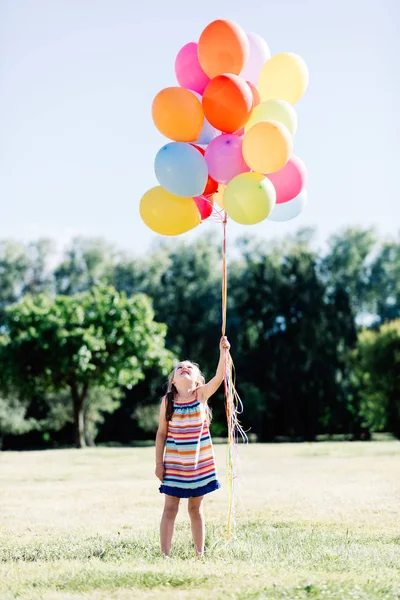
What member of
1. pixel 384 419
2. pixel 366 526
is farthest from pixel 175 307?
pixel 366 526

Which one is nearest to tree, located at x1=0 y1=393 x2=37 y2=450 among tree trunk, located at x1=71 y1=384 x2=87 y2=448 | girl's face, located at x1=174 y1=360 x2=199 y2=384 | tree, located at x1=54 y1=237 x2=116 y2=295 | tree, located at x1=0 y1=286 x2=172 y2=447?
tree, located at x1=0 y1=286 x2=172 y2=447

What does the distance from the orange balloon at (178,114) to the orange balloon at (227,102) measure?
14 cm

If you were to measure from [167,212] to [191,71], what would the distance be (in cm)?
164

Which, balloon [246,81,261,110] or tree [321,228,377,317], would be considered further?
tree [321,228,377,317]

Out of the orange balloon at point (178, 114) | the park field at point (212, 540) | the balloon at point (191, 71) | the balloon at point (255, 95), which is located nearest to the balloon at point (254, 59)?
the balloon at point (255, 95)

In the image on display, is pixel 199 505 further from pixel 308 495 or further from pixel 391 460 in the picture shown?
pixel 391 460

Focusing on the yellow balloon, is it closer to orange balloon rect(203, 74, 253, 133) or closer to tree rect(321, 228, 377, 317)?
orange balloon rect(203, 74, 253, 133)

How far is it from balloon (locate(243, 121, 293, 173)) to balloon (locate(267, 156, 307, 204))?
0.33m

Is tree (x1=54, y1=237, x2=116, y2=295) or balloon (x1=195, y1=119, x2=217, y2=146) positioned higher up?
tree (x1=54, y1=237, x2=116, y2=295)

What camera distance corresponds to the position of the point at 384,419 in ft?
96.9

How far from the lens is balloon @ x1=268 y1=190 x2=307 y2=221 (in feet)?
25.0

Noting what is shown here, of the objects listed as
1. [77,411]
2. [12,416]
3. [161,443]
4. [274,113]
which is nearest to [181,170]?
[274,113]

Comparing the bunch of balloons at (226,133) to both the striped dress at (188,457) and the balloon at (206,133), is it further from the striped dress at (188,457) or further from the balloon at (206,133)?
the striped dress at (188,457)

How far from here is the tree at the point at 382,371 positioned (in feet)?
93.7
